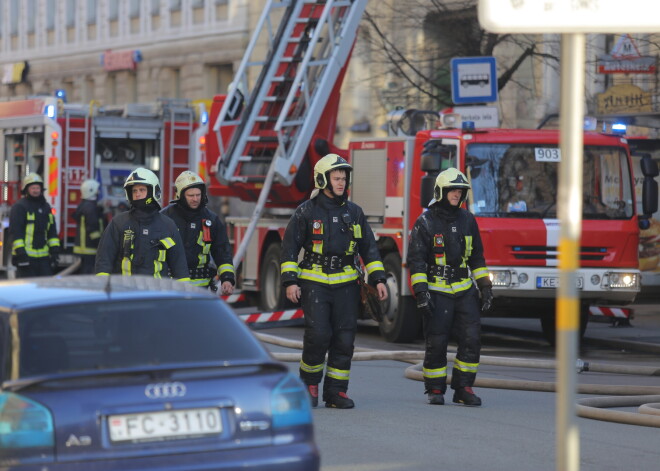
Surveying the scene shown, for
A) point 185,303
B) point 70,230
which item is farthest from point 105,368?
point 70,230

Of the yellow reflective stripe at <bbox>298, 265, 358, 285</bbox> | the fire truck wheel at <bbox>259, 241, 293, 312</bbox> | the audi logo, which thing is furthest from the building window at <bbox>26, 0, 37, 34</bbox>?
the audi logo

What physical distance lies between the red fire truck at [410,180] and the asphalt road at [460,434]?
271 cm

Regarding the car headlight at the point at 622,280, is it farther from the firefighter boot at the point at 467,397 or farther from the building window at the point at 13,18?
the building window at the point at 13,18

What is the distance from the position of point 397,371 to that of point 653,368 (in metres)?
2.27

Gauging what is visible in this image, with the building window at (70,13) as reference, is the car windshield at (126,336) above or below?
below

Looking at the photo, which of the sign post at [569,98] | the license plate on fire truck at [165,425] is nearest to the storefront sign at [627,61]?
the license plate on fire truck at [165,425]

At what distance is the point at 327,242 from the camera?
412 inches

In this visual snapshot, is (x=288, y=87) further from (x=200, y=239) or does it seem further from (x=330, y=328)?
(x=330, y=328)

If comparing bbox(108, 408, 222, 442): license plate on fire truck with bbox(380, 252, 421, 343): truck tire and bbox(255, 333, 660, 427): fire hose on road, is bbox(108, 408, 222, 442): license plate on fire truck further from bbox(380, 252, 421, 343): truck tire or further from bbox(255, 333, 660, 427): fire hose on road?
bbox(380, 252, 421, 343): truck tire

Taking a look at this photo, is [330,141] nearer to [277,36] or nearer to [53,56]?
[277,36]

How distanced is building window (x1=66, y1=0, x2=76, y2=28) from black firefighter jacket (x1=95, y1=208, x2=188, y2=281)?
144ft

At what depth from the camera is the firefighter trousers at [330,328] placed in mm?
10445

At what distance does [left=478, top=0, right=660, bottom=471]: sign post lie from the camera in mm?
4906

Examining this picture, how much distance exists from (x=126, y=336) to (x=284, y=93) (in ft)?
43.2
